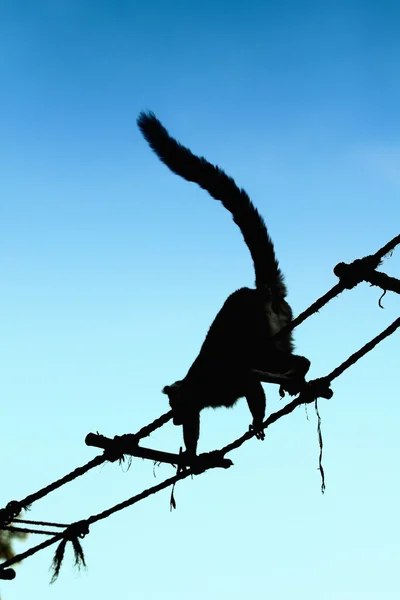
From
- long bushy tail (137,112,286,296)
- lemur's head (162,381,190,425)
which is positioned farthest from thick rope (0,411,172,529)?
long bushy tail (137,112,286,296)

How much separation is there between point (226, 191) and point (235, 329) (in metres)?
1.22

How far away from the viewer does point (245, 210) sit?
6148 millimetres

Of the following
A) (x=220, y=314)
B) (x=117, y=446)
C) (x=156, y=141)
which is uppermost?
(x=156, y=141)

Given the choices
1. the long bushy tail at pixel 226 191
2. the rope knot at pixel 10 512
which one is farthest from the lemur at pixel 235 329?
the rope knot at pixel 10 512

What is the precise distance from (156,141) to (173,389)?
2.27 meters

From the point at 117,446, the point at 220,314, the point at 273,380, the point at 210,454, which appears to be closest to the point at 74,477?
the point at 117,446

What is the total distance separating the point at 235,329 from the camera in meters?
6.22

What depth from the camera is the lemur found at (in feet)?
18.5

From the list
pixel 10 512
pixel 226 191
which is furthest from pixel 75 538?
pixel 226 191

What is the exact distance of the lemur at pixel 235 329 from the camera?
562 centimetres

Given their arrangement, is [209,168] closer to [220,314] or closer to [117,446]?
[220,314]

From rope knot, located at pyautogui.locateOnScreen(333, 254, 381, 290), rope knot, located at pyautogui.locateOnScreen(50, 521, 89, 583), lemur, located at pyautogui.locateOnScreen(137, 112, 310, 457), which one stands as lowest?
rope knot, located at pyautogui.locateOnScreen(50, 521, 89, 583)

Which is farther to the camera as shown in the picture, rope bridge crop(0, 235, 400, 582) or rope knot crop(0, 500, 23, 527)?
rope knot crop(0, 500, 23, 527)

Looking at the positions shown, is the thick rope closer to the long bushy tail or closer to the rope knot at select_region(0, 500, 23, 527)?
the rope knot at select_region(0, 500, 23, 527)
